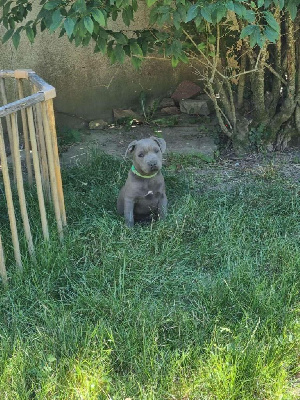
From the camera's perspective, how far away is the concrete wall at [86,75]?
723cm

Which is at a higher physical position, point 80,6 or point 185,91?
point 80,6

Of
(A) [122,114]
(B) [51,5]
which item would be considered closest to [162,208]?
(B) [51,5]

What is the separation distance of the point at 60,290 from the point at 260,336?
4.47 feet

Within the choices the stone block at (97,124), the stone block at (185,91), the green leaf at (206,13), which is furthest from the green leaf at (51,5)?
the stone block at (185,91)

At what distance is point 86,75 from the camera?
768 cm

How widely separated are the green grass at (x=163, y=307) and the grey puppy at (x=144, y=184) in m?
0.15

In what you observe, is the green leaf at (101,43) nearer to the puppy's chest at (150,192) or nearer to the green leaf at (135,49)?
the green leaf at (135,49)

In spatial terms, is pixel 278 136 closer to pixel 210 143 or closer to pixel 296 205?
pixel 210 143

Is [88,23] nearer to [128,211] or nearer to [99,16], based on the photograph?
[99,16]

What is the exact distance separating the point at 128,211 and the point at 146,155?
498 millimetres

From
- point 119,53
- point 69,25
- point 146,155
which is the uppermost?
point 69,25

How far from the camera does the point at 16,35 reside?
4859mm

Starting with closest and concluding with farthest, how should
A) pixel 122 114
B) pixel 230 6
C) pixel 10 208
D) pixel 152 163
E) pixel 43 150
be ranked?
pixel 10 208, pixel 230 6, pixel 152 163, pixel 43 150, pixel 122 114

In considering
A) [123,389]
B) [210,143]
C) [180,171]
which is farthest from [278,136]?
[123,389]
